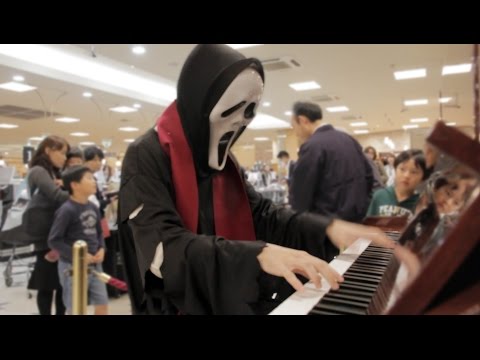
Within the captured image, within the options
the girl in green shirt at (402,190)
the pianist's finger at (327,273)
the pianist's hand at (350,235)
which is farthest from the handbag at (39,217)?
the pianist's finger at (327,273)

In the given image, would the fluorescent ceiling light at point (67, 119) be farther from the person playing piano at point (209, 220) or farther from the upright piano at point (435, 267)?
the upright piano at point (435, 267)

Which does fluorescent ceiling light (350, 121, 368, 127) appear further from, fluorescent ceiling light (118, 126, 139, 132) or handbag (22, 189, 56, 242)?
handbag (22, 189, 56, 242)

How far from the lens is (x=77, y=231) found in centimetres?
286

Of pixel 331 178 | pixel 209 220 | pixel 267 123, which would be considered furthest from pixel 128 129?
pixel 209 220

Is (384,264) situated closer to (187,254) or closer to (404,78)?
(187,254)

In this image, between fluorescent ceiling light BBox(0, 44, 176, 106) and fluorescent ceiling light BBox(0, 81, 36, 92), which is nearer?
fluorescent ceiling light BBox(0, 44, 176, 106)

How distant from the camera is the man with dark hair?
278 cm

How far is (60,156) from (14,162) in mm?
10717

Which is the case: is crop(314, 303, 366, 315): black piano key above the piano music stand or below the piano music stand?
Result: below

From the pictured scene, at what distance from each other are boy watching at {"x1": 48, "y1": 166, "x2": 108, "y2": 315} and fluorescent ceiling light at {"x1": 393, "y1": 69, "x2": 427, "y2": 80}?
6.68 metres

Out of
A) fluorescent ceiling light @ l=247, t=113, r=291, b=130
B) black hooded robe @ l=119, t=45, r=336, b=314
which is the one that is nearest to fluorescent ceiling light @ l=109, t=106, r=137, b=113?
fluorescent ceiling light @ l=247, t=113, r=291, b=130

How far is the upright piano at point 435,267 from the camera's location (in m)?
0.42

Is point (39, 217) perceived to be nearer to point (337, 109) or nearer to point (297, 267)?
point (297, 267)

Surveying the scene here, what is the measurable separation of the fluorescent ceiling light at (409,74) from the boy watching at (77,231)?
6676 mm
